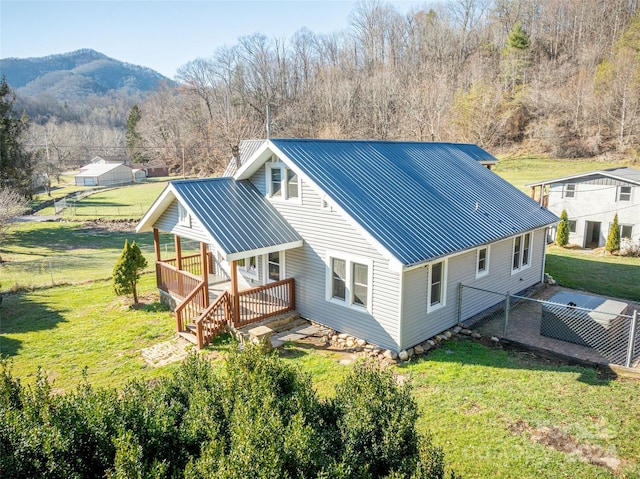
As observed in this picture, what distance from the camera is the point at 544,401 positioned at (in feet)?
28.3

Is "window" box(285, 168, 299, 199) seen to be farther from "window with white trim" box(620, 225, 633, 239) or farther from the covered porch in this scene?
"window with white trim" box(620, 225, 633, 239)

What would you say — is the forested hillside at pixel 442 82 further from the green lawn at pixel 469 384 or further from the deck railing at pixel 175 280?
the green lawn at pixel 469 384

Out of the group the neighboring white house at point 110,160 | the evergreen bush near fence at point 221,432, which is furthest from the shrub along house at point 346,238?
the neighboring white house at point 110,160

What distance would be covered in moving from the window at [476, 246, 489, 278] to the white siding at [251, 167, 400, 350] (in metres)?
3.92

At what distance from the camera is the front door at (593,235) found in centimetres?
2412

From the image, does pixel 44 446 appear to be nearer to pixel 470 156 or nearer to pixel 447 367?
pixel 447 367

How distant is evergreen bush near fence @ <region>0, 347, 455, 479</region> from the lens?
15.5ft

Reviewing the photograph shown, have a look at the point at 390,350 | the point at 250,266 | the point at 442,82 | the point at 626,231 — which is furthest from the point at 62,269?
the point at 442,82

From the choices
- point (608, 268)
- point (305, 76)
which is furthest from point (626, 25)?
point (608, 268)

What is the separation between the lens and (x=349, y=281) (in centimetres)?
1158

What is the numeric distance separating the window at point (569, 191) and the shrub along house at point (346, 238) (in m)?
10.9

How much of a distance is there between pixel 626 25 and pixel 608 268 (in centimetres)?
5177

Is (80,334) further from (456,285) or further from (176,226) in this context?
(456,285)

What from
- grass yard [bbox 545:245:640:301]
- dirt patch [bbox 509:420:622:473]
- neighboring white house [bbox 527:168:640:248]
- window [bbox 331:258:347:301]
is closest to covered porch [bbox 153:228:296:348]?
window [bbox 331:258:347:301]
